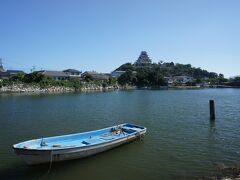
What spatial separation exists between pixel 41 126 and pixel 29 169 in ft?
45.7

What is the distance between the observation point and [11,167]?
1634 cm

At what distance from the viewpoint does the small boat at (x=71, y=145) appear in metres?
15.3

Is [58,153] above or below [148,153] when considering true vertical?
above

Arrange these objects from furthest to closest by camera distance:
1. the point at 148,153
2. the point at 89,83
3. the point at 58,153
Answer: the point at 89,83, the point at 148,153, the point at 58,153

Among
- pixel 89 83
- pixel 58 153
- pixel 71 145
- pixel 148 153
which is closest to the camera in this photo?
pixel 58 153

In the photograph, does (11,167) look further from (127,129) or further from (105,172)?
(127,129)

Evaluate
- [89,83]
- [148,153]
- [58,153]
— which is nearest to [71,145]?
[58,153]

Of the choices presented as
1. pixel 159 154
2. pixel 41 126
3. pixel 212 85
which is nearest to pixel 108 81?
pixel 212 85

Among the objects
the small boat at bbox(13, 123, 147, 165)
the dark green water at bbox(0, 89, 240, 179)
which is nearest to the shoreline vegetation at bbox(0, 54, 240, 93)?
the dark green water at bbox(0, 89, 240, 179)

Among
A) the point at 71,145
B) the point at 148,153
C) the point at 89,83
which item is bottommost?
the point at 148,153

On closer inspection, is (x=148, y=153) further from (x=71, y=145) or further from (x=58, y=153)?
(x=58, y=153)

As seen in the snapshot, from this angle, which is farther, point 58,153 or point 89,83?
point 89,83

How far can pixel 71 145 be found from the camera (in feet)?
57.9

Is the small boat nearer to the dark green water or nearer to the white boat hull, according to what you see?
the white boat hull
